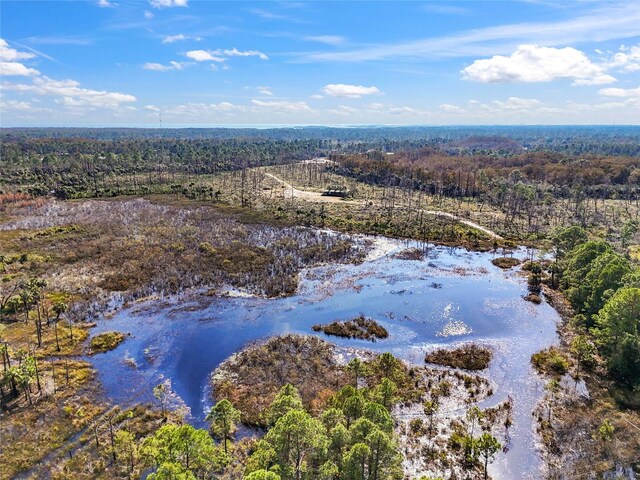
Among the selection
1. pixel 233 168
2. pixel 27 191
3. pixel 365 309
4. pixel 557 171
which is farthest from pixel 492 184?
pixel 27 191

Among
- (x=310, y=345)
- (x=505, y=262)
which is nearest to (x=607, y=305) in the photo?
(x=310, y=345)

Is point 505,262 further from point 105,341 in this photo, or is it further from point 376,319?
point 105,341

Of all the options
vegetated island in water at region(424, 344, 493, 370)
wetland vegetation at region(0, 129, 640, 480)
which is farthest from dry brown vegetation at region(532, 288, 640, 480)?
vegetated island in water at region(424, 344, 493, 370)

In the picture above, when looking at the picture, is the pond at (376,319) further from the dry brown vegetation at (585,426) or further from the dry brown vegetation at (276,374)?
the dry brown vegetation at (276,374)

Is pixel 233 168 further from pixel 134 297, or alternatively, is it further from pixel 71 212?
pixel 134 297

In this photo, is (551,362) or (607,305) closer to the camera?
(607,305)

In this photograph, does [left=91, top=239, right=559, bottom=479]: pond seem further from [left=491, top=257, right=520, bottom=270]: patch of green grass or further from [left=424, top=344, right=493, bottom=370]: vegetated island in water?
[left=491, top=257, right=520, bottom=270]: patch of green grass

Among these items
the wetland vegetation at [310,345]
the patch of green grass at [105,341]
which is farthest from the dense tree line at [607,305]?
the patch of green grass at [105,341]
